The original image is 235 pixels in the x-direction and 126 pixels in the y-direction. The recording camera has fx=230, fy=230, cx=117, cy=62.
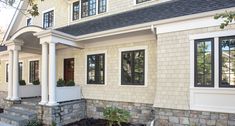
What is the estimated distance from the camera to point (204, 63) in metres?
6.95

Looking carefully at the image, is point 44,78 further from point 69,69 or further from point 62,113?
point 69,69

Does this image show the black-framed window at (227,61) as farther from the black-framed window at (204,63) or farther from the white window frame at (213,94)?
the black-framed window at (204,63)

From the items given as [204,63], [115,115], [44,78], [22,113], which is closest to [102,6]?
[44,78]

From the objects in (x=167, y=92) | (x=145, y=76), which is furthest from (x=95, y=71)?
(x=167, y=92)

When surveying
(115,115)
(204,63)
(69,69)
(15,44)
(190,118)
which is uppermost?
(15,44)

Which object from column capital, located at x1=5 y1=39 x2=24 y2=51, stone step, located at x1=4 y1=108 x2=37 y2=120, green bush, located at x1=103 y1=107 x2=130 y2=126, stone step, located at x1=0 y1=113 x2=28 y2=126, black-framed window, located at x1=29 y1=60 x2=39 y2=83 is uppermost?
column capital, located at x1=5 y1=39 x2=24 y2=51

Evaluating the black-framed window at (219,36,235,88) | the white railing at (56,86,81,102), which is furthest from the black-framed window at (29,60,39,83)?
the black-framed window at (219,36,235,88)

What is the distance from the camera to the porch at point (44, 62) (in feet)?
31.3

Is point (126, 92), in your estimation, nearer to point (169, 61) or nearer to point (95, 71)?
point (95, 71)

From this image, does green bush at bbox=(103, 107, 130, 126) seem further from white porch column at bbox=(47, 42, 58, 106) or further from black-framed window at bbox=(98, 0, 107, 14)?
black-framed window at bbox=(98, 0, 107, 14)

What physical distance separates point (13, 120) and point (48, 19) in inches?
286

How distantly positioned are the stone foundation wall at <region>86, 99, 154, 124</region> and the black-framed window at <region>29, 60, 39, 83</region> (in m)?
5.65

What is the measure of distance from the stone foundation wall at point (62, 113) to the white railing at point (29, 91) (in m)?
3.70

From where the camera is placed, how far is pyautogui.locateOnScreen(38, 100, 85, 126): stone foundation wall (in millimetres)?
9383
